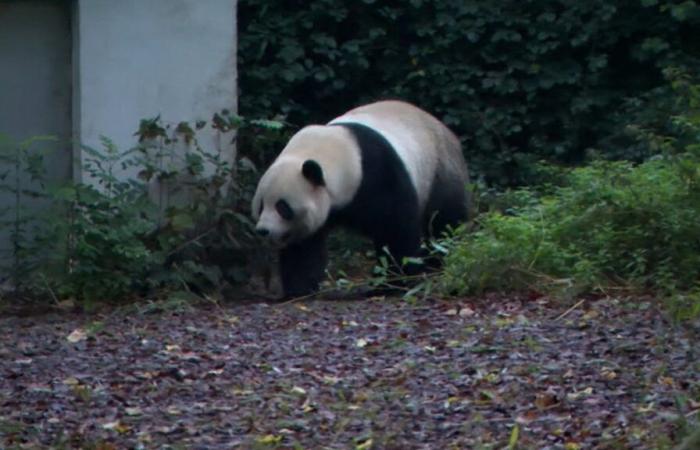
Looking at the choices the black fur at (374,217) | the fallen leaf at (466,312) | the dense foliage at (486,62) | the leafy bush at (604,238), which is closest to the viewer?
the fallen leaf at (466,312)

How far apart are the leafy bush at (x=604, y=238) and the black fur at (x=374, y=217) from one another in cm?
113

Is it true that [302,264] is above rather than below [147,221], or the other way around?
below

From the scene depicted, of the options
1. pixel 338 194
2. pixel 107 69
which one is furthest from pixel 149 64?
pixel 338 194

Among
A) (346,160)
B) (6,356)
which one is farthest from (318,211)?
(6,356)

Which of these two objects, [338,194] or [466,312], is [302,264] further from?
[466,312]

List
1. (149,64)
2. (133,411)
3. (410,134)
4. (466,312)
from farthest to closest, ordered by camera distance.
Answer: (149,64), (410,134), (466,312), (133,411)

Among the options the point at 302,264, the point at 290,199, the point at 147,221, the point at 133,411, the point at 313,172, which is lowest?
the point at 133,411

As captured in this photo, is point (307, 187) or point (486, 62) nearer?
point (307, 187)

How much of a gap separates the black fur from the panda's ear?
28 cm

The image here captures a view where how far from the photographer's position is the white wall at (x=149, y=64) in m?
10.2

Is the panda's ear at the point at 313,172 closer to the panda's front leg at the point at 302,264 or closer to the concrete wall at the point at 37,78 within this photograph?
the panda's front leg at the point at 302,264

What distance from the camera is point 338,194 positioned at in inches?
380

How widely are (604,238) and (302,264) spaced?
2.50 m

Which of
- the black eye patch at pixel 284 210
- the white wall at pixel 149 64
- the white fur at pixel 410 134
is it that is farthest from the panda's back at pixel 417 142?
the white wall at pixel 149 64
